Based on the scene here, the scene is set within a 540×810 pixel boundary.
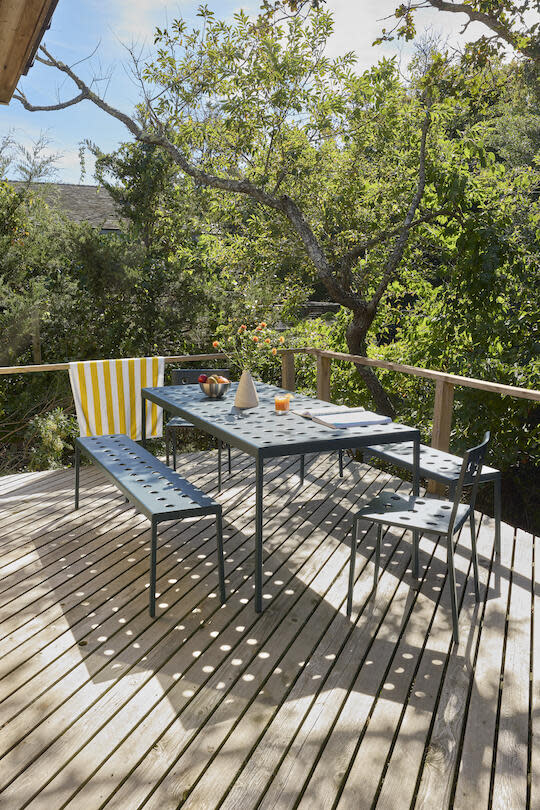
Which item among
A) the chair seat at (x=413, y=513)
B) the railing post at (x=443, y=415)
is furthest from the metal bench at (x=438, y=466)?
the railing post at (x=443, y=415)

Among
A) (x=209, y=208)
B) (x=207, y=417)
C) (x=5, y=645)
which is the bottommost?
(x=5, y=645)

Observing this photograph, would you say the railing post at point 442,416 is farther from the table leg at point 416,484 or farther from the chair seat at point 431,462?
the table leg at point 416,484

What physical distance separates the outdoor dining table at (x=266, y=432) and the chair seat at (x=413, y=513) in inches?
10.8

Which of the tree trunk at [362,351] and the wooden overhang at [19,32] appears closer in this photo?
the wooden overhang at [19,32]

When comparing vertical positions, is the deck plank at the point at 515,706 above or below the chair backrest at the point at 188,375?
below

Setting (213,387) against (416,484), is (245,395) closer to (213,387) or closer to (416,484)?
(213,387)

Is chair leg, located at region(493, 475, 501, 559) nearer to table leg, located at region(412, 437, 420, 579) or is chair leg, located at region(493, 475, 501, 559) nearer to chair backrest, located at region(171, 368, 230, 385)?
table leg, located at region(412, 437, 420, 579)

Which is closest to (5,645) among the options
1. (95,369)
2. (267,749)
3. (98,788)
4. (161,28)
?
(98,788)

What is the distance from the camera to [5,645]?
8.42 feet

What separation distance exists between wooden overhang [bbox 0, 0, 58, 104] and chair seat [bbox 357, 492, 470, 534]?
2.24 m

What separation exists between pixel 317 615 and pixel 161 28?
23.6 ft

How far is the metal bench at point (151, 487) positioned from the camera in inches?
108

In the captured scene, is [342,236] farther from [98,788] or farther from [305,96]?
[98,788]

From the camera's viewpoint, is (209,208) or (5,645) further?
(209,208)
